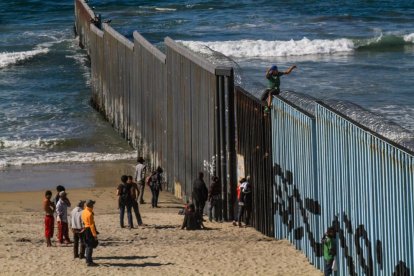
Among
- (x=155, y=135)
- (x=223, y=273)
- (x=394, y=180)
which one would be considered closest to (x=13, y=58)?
(x=155, y=135)

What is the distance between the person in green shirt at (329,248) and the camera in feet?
58.9

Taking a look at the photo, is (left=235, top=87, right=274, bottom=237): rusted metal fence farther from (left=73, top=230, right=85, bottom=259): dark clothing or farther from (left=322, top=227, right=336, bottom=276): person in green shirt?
(left=73, top=230, right=85, bottom=259): dark clothing

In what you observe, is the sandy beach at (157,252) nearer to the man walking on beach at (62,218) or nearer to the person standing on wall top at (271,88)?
the man walking on beach at (62,218)

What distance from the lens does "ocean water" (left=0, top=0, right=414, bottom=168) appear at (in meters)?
35.3

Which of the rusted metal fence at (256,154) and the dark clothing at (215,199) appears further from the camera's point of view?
the dark clothing at (215,199)

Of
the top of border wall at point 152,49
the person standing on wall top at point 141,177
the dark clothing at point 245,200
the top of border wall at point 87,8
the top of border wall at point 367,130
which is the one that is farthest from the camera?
the top of border wall at point 87,8

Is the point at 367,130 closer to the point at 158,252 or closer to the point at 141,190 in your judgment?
the point at 158,252

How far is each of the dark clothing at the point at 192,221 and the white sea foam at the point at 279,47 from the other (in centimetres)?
2813

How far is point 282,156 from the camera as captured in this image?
67.5ft

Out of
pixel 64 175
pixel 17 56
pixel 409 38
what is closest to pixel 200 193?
pixel 64 175

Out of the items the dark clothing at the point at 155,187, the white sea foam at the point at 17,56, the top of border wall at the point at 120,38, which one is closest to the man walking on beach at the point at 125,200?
the dark clothing at the point at 155,187

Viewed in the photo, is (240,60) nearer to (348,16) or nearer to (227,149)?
(348,16)

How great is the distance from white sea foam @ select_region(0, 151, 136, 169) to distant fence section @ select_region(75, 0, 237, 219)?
63 cm

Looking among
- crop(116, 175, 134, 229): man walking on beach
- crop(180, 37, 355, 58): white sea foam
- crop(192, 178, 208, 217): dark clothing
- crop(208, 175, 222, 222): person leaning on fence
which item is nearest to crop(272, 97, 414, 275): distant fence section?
crop(208, 175, 222, 222): person leaning on fence
